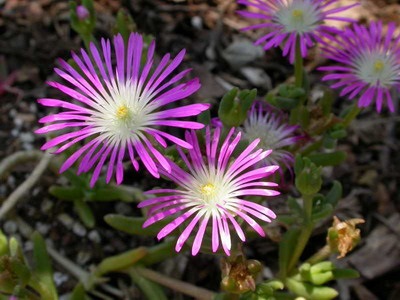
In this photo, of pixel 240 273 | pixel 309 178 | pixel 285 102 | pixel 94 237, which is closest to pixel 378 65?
pixel 285 102

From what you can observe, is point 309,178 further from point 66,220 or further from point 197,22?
point 197,22

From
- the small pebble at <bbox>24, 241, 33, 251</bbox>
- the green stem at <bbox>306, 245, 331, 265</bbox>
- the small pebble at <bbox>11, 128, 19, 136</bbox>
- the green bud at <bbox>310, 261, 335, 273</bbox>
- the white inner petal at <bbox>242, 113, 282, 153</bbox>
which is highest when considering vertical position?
the small pebble at <bbox>11, 128, 19, 136</bbox>

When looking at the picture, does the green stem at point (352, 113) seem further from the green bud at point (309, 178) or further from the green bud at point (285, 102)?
the green bud at point (309, 178)

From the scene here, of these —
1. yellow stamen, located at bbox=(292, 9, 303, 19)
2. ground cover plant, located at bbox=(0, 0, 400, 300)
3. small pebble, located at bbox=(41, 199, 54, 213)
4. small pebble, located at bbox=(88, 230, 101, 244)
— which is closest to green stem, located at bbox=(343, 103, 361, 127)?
ground cover plant, located at bbox=(0, 0, 400, 300)

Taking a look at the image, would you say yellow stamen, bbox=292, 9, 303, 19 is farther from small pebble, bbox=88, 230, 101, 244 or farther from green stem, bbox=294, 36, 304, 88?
small pebble, bbox=88, 230, 101, 244

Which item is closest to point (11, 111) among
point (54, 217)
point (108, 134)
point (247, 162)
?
point (54, 217)
